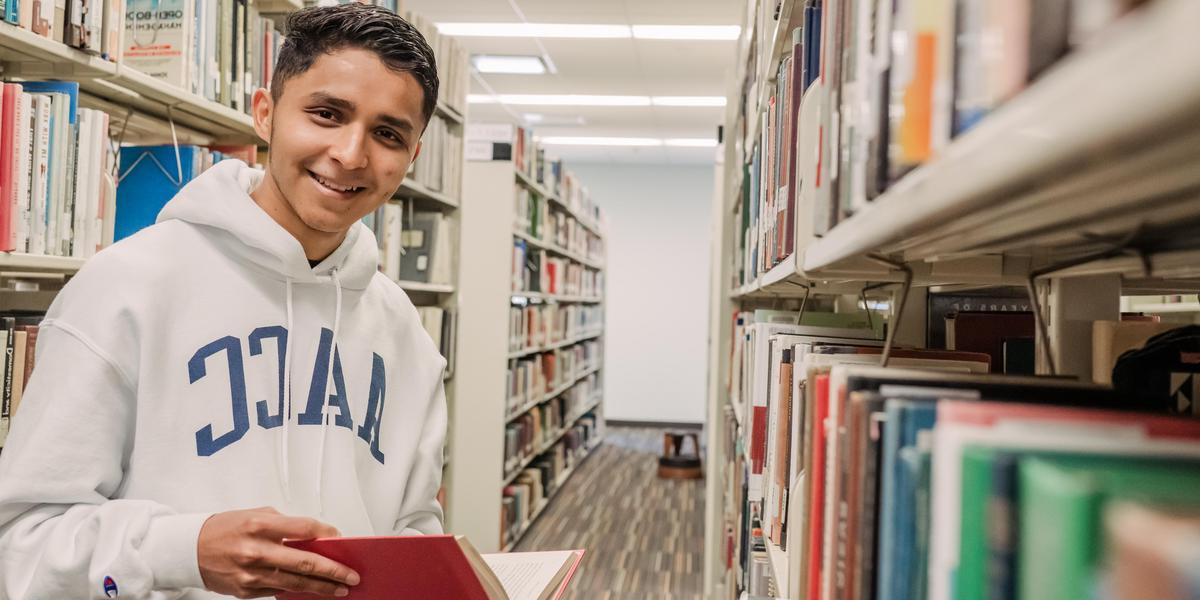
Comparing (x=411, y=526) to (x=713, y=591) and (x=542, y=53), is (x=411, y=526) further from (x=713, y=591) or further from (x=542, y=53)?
(x=542, y=53)

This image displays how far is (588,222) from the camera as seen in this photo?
22.2 ft

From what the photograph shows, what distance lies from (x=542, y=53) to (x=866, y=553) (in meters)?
5.24

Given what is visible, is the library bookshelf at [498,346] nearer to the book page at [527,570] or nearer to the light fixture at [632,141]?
the book page at [527,570]

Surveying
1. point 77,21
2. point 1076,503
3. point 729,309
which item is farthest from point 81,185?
point 729,309

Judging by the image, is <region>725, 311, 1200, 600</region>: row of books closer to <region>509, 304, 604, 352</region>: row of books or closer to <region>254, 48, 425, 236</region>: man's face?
<region>254, 48, 425, 236</region>: man's face

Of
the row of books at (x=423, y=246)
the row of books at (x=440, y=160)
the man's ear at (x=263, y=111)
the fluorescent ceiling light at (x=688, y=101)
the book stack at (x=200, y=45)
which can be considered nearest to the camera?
the man's ear at (x=263, y=111)

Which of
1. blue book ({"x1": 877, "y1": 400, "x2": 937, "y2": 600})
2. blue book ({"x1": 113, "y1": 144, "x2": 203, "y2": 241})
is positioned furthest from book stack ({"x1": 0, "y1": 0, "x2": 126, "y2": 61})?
blue book ({"x1": 877, "y1": 400, "x2": 937, "y2": 600})

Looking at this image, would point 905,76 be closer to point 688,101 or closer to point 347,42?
point 347,42

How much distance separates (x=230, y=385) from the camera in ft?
3.68

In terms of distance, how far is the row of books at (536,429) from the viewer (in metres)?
4.14

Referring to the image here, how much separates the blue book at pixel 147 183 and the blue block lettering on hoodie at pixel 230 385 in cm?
83

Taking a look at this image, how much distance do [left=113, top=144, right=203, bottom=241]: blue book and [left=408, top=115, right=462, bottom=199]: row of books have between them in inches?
43.3

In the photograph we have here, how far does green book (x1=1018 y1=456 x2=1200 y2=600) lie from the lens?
0.85ft

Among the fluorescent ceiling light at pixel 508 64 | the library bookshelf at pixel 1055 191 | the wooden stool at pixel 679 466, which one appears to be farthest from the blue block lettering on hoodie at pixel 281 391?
the wooden stool at pixel 679 466
